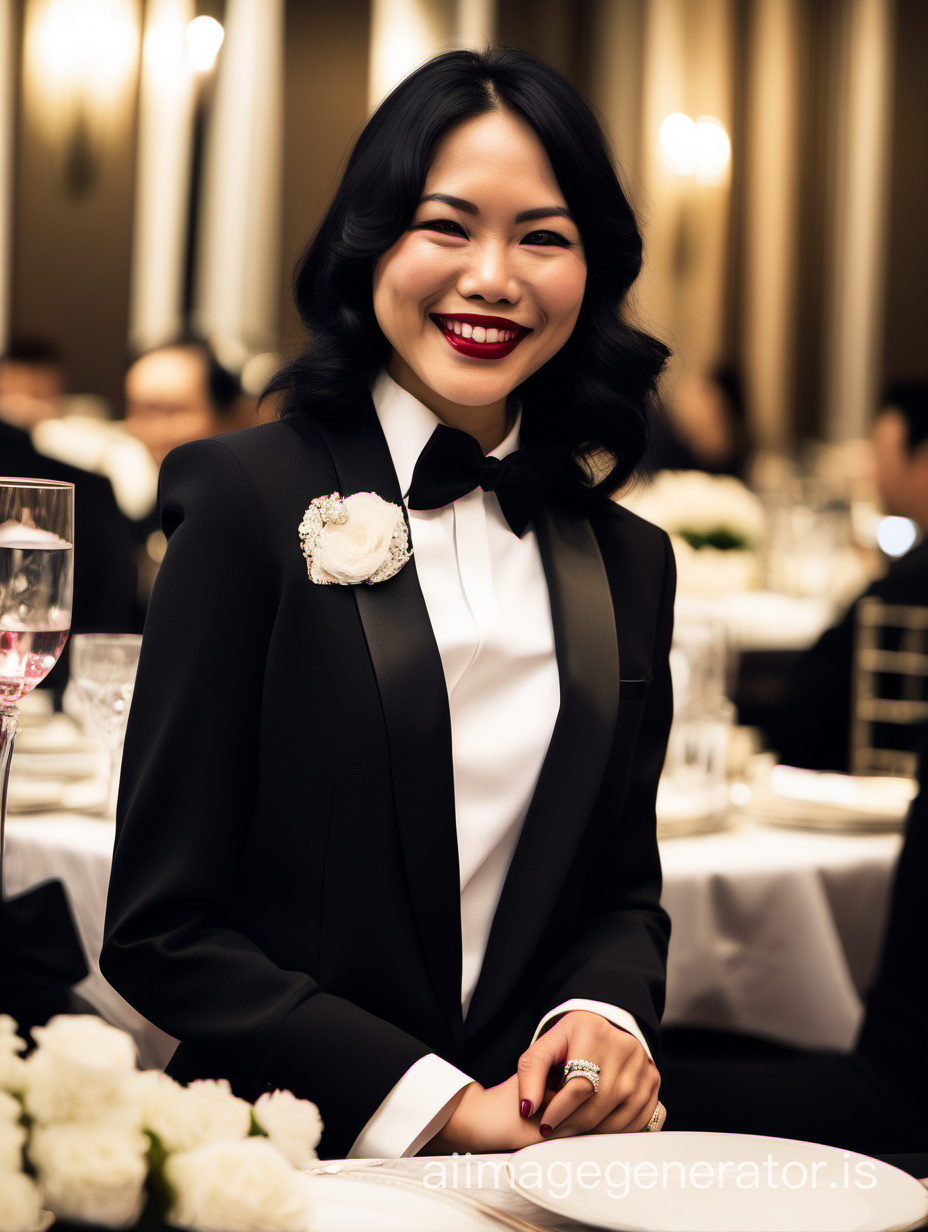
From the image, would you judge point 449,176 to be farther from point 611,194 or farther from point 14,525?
point 14,525

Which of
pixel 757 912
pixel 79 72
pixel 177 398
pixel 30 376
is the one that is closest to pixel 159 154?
pixel 79 72

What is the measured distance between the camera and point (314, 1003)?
1179 mm

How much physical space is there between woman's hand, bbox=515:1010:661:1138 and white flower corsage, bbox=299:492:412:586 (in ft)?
1.43

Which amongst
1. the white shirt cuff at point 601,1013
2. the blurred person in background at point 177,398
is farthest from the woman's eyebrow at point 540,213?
the blurred person in background at point 177,398

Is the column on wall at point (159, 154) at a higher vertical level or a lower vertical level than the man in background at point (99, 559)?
higher

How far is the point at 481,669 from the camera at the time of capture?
1328 millimetres

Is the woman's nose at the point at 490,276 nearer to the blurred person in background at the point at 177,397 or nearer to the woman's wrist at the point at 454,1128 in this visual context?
the woman's wrist at the point at 454,1128

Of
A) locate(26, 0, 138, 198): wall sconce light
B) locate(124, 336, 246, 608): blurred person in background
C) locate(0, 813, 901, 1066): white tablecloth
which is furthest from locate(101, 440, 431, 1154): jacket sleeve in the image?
locate(26, 0, 138, 198): wall sconce light

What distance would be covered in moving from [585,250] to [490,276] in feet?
0.53

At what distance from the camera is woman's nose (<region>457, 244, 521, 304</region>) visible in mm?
1281

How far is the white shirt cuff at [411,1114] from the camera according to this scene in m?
1.15

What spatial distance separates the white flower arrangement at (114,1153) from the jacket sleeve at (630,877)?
656mm

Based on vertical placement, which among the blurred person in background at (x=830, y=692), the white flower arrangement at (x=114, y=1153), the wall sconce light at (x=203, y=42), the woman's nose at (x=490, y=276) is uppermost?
Result: the wall sconce light at (x=203, y=42)

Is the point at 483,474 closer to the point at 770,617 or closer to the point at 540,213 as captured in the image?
the point at 540,213
